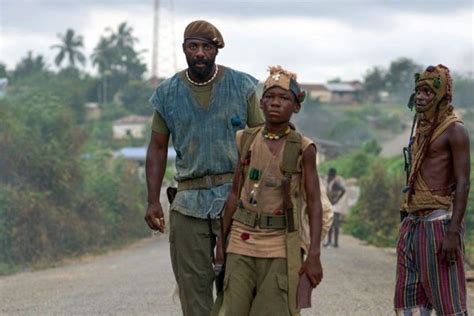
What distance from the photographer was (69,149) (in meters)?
23.8

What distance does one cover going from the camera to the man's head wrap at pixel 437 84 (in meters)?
6.93

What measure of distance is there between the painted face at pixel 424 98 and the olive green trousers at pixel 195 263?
142cm

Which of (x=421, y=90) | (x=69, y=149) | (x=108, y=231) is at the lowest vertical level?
(x=108, y=231)

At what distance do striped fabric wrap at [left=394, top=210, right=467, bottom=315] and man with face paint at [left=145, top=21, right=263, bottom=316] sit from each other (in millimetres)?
1160

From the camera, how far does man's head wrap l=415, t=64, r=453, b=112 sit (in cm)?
693

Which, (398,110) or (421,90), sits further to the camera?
(398,110)

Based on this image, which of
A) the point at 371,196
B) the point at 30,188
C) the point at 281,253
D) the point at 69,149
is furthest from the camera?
the point at 371,196

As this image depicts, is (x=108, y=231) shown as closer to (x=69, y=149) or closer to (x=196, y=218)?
(x=69, y=149)

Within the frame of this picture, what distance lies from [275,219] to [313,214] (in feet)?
0.69

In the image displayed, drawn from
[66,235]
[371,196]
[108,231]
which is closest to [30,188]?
[66,235]

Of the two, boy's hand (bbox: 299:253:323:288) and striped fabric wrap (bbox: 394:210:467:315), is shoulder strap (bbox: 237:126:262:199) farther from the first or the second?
striped fabric wrap (bbox: 394:210:467:315)

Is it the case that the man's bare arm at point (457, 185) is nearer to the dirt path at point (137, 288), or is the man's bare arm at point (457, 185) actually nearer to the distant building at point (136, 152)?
the dirt path at point (137, 288)

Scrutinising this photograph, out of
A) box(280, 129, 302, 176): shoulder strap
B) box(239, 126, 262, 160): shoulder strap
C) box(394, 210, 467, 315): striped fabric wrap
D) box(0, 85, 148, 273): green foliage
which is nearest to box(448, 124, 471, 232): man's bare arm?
box(394, 210, 467, 315): striped fabric wrap

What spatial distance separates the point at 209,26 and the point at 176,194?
1.05 metres
